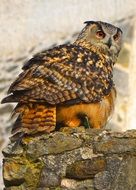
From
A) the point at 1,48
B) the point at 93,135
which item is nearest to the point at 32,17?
the point at 1,48

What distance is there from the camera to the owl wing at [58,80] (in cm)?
654

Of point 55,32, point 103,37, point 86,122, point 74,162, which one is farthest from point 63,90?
point 55,32

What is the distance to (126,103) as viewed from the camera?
38.5 ft

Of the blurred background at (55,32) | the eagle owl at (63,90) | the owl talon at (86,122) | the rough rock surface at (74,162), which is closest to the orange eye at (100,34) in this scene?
the eagle owl at (63,90)

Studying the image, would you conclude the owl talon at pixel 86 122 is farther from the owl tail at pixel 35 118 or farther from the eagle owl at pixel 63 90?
the owl tail at pixel 35 118

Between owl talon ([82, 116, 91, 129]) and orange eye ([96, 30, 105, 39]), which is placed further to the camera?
orange eye ([96, 30, 105, 39])

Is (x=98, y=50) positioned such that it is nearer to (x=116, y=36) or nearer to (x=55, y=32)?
(x=116, y=36)

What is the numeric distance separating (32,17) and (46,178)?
707 centimetres

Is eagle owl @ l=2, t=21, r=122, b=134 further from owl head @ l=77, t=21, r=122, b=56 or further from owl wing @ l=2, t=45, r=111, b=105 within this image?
owl head @ l=77, t=21, r=122, b=56

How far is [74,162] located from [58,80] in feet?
3.68

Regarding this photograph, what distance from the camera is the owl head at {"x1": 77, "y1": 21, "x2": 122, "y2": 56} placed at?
7.66 meters

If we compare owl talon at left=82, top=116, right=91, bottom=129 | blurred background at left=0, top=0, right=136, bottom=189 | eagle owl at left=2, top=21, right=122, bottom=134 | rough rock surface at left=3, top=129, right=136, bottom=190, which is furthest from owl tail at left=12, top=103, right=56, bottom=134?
blurred background at left=0, top=0, right=136, bottom=189

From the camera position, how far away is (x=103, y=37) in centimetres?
780

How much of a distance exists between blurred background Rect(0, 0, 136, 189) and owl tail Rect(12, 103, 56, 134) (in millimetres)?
5040
